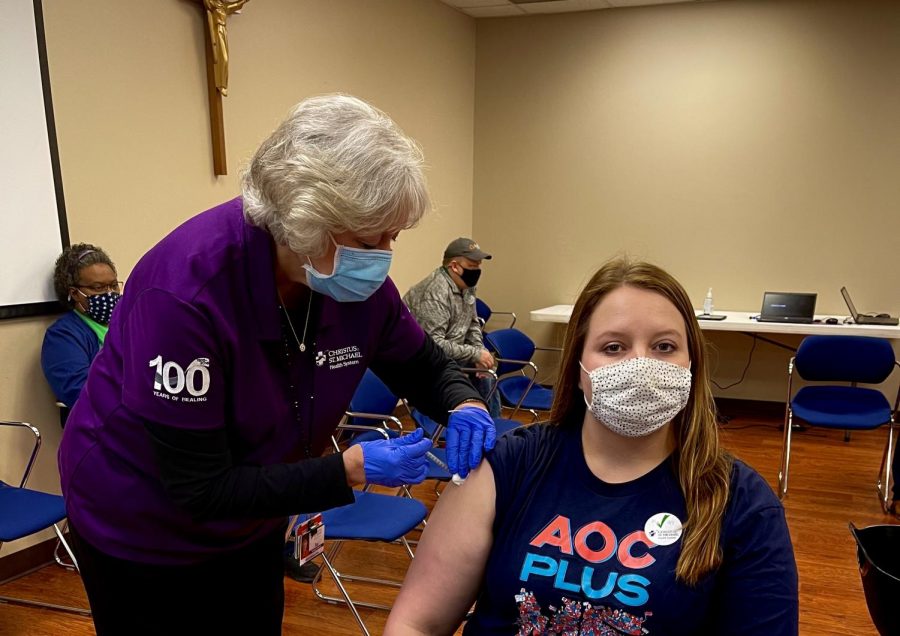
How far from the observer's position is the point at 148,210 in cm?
310

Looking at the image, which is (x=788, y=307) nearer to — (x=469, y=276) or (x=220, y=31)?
(x=469, y=276)

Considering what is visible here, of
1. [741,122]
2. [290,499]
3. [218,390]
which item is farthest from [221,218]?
[741,122]

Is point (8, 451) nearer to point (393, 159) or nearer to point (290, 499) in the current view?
point (290, 499)

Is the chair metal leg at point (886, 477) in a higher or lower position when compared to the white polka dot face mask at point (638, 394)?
lower

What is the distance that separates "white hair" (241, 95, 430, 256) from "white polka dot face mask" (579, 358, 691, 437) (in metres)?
0.46

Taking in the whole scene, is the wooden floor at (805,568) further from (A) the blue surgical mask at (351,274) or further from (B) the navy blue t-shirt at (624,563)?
(A) the blue surgical mask at (351,274)

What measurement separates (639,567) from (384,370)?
683 mm

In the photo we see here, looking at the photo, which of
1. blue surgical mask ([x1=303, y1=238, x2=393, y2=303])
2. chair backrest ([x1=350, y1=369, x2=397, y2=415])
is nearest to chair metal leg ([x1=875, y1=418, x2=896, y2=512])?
chair backrest ([x1=350, y1=369, x2=397, y2=415])

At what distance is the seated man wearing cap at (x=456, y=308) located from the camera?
3551 millimetres

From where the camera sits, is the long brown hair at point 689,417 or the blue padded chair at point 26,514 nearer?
the long brown hair at point 689,417

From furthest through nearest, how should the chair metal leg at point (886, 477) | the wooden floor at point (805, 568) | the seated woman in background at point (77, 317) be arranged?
the chair metal leg at point (886, 477) < the seated woman in background at point (77, 317) < the wooden floor at point (805, 568)

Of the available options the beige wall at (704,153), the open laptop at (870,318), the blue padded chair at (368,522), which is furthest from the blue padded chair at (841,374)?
the blue padded chair at (368,522)

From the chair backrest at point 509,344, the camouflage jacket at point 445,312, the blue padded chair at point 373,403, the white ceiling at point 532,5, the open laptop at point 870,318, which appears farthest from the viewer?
the white ceiling at point 532,5

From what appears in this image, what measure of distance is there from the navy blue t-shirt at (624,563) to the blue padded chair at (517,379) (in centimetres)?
242
